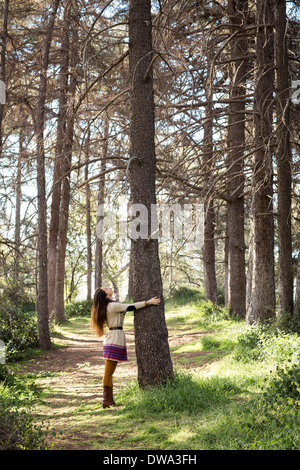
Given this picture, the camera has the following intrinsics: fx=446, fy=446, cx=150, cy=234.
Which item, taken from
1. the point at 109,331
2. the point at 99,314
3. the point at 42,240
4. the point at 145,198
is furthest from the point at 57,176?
the point at 109,331

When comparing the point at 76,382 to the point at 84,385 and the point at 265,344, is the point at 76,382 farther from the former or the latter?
the point at 265,344

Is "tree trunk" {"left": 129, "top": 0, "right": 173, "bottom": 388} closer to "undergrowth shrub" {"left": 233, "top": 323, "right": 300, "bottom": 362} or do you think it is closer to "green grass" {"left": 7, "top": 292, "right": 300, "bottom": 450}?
"green grass" {"left": 7, "top": 292, "right": 300, "bottom": 450}

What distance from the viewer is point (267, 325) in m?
8.84

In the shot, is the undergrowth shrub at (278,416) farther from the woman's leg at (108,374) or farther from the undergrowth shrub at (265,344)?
the woman's leg at (108,374)

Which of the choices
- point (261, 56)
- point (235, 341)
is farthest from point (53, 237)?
point (261, 56)

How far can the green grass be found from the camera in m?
4.39

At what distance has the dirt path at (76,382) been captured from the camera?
17.9 ft

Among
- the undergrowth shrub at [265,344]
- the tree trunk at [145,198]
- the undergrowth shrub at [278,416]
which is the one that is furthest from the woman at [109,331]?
the undergrowth shrub at [265,344]

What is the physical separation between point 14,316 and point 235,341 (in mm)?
5628

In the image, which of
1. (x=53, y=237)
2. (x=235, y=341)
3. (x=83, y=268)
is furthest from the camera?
(x=83, y=268)

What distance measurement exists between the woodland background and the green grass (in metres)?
1.65

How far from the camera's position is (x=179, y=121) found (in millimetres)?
9641

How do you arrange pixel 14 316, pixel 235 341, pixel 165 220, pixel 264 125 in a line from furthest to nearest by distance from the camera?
pixel 14 316, pixel 165 220, pixel 235 341, pixel 264 125

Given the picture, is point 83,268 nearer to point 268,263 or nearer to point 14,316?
point 14,316
